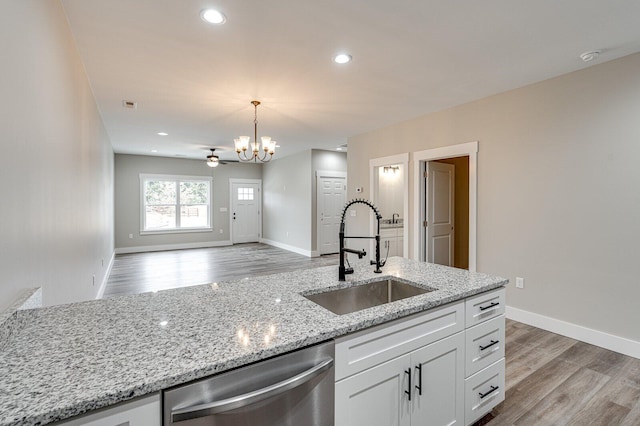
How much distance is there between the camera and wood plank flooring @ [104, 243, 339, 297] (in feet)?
16.8

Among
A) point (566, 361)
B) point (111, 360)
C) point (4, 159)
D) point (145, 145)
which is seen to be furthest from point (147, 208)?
point (566, 361)

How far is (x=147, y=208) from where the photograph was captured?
8.38 metres

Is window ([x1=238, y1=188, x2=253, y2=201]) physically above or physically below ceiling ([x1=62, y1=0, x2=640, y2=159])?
below

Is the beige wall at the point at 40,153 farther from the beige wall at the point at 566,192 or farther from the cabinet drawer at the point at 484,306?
the beige wall at the point at 566,192

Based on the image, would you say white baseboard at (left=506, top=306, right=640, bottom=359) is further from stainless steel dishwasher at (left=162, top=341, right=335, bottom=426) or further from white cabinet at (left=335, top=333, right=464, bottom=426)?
stainless steel dishwasher at (left=162, top=341, right=335, bottom=426)

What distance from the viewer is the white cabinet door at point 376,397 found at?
47.5 inches

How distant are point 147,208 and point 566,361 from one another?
9066 millimetres

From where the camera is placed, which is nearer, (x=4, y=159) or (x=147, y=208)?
(x=4, y=159)

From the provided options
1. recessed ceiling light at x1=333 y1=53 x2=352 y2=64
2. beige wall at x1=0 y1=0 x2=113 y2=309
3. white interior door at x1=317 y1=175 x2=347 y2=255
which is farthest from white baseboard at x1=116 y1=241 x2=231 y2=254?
recessed ceiling light at x1=333 y1=53 x2=352 y2=64

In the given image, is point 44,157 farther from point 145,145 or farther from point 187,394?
point 145,145

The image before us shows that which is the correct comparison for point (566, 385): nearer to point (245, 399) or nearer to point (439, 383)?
point (439, 383)

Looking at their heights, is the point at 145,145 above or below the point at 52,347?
above

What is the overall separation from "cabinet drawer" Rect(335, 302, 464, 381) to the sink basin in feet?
0.71

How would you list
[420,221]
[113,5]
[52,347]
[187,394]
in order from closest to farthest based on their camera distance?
1. [187,394]
2. [52,347]
3. [113,5]
4. [420,221]
